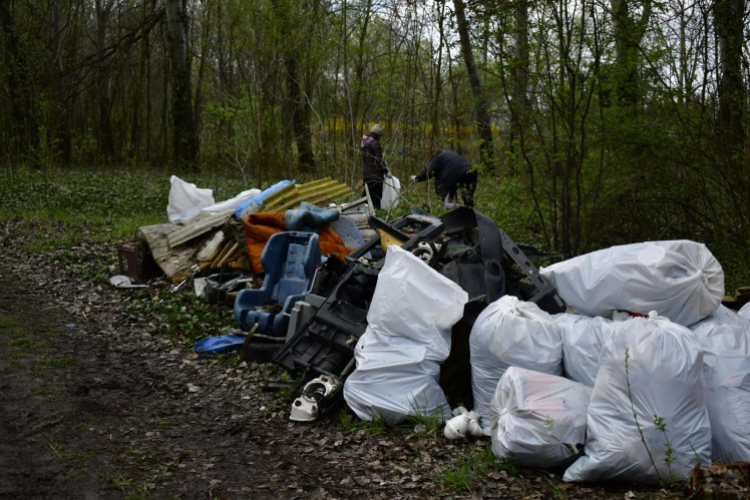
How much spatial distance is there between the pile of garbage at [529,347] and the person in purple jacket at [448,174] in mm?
2954

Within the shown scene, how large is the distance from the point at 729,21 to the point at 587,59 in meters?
1.15

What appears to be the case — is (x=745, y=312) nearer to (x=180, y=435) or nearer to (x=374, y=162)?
(x=180, y=435)

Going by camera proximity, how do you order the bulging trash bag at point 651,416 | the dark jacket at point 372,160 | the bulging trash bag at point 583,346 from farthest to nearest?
the dark jacket at point 372,160 → the bulging trash bag at point 583,346 → the bulging trash bag at point 651,416

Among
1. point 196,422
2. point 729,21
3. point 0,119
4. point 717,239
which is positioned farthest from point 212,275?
point 0,119

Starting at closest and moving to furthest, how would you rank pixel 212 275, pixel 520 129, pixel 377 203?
pixel 520 129 → pixel 212 275 → pixel 377 203

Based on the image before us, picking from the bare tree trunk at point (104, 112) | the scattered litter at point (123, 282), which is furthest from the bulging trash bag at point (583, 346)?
the bare tree trunk at point (104, 112)

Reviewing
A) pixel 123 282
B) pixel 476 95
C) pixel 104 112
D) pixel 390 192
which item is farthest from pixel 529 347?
pixel 104 112

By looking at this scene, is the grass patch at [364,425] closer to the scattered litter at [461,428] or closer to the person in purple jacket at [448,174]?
the scattered litter at [461,428]

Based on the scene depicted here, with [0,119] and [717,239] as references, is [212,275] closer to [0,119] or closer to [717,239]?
[717,239]

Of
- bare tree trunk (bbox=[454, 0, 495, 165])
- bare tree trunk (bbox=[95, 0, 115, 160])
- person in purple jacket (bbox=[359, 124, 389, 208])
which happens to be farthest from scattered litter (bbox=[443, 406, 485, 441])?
bare tree trunk (bbox=[95, 0, 115, 160])

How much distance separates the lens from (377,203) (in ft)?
31.4

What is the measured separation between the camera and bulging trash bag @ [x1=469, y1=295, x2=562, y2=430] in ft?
11.8

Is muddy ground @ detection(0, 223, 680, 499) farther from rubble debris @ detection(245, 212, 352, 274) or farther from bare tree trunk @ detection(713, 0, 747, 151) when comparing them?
bare tree trunk @ detection(713, 0, 747, 151)

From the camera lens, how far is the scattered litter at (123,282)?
734cm
